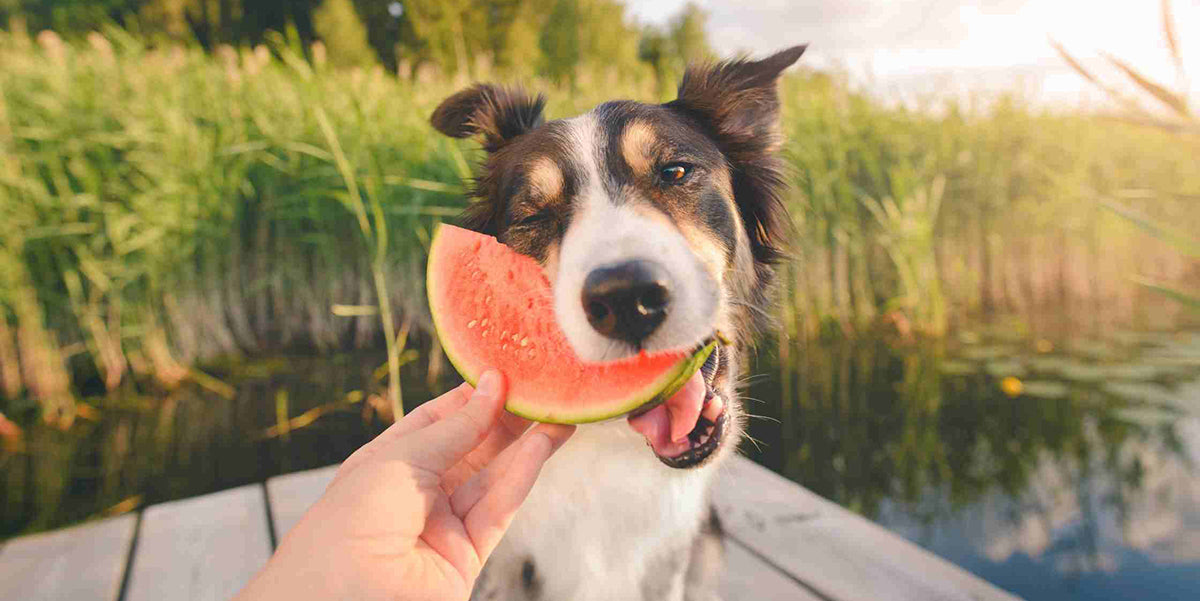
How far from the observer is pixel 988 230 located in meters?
7.44

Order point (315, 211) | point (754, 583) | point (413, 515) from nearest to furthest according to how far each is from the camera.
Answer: point (413, 515) → point (754, 583) → point (315, 211)

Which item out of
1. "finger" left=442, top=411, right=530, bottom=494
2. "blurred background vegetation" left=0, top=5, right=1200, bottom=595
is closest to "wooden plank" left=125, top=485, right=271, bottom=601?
"blurred background vegetation" left=0, top=5, right=1200, bottom=595

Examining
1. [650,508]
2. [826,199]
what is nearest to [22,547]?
[650,508]

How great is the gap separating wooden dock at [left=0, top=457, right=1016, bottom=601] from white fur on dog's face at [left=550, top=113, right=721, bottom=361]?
3.55ft

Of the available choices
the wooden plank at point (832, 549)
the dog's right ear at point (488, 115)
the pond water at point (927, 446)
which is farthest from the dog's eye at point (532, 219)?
the pond water at point (927, 446)

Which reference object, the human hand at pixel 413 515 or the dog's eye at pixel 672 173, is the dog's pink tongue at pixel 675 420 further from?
the dog's eye at pixel 672 173

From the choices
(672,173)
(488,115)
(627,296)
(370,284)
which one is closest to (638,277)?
(627,296)

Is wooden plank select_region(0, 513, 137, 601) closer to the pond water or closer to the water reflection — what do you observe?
the pond water

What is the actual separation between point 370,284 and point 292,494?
3.27 m

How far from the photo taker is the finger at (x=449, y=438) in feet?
4.45

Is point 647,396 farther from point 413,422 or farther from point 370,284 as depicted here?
point 370,284

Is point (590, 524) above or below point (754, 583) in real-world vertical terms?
above

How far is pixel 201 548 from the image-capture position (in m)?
2.50

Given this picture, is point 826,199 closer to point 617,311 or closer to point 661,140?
point 661,140
